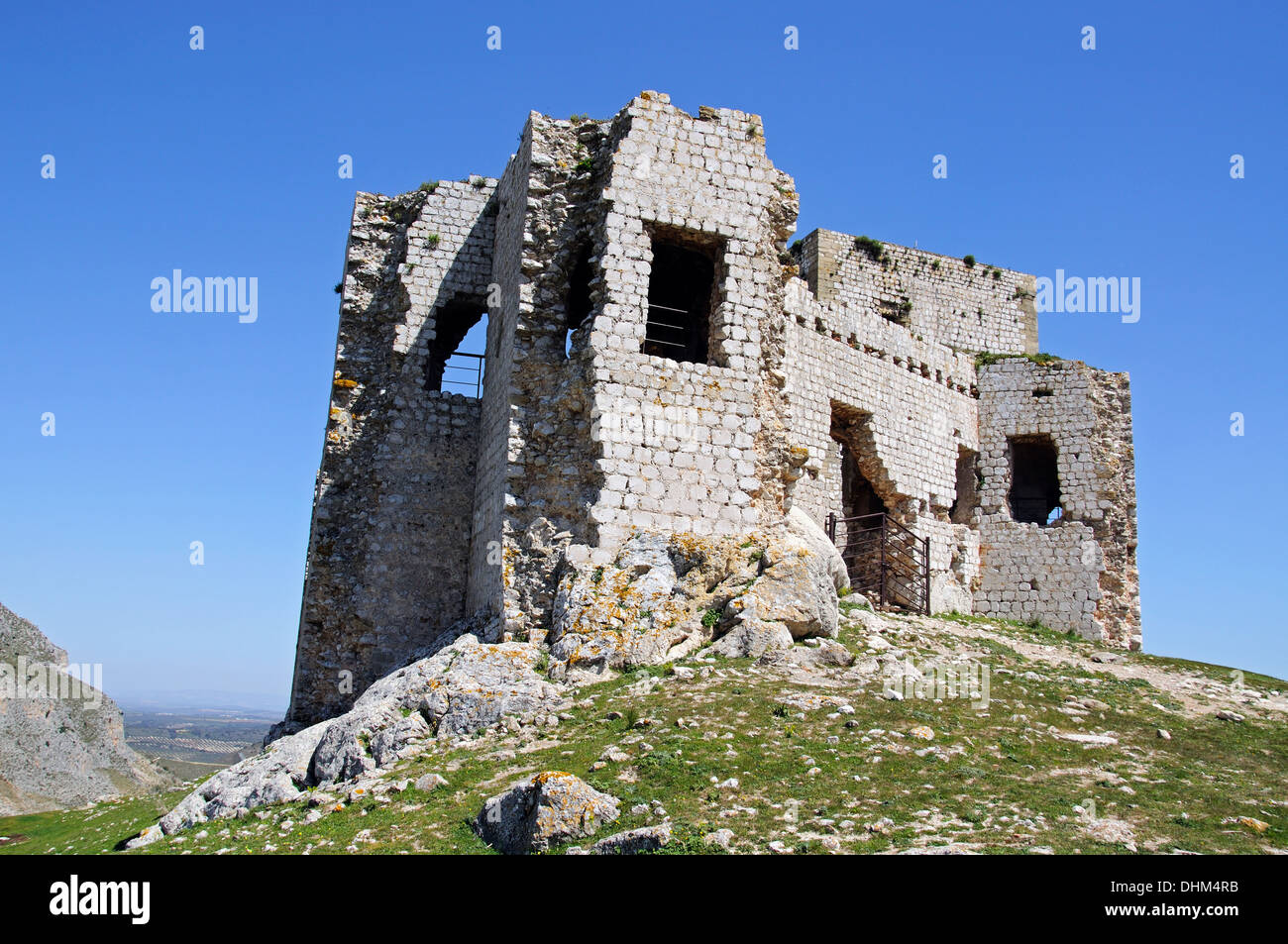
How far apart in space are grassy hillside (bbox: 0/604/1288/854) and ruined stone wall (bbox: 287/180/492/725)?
3.78 meters

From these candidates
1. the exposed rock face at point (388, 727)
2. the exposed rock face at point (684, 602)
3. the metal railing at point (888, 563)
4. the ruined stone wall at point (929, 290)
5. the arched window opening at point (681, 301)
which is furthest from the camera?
the ruined stone wall at point (929, 290)

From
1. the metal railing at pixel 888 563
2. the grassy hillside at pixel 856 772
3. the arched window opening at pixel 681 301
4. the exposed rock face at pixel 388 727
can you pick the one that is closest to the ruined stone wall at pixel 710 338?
the arched window opening at pixel 681 301

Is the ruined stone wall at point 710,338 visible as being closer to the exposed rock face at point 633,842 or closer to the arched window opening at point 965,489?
the exposed rock face at point 633,842

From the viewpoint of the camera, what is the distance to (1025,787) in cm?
730

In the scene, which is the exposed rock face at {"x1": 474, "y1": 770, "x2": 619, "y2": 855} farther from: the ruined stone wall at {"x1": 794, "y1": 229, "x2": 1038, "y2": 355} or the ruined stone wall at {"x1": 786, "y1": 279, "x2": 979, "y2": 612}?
the ruined stone wall at {"x1": 794, "y1": 229, "x2": 1038, "y2": 355}

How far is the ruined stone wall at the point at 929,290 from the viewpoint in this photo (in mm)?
23516

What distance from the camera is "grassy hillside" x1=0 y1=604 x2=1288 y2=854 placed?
6.47 m

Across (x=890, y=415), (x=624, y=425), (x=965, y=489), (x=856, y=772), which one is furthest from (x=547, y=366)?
(x=965, y=489)

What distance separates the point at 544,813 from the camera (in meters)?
6.69

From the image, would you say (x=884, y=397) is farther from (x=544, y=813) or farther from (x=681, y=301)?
(x=544, y=813)

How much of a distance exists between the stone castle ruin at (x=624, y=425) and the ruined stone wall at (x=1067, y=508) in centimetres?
6

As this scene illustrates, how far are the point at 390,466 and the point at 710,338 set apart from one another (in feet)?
17.6
